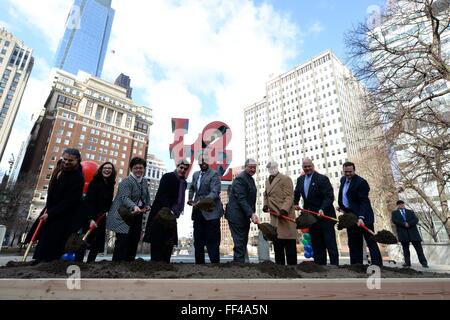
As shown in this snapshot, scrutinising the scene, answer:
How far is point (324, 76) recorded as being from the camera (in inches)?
3046

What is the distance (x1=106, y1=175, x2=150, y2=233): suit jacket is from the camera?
3730 millimetres

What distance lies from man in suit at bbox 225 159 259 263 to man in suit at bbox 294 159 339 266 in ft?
3.35

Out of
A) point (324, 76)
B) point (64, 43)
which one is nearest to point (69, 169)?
point (324, 76)

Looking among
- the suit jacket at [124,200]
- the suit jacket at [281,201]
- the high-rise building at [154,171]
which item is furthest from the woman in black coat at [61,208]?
the high-rise building at [154,171]

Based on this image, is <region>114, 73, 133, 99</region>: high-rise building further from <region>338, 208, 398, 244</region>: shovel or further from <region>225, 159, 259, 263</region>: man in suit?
<region>338, 208, 398, 244</region>: shovel

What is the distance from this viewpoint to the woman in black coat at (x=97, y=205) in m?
3.84

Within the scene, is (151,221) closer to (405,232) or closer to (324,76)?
(405,232)

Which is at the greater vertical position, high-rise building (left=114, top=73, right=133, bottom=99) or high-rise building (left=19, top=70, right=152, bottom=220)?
high-rise building (left=114, top=73, right=133, bottom=99)

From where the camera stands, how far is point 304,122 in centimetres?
7888

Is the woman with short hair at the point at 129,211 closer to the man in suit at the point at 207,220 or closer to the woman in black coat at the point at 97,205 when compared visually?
the woman in black coat at the point at 97,205

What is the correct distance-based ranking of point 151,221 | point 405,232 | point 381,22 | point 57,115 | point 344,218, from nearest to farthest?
point 151,221, point 344,218, point 405,232, point 381,22, point 57,115

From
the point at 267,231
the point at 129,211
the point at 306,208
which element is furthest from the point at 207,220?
the point at 306,208

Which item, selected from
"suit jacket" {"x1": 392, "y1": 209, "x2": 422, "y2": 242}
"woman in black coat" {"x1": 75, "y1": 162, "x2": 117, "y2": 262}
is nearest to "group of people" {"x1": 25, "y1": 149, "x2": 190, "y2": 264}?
"woman in black coat" {"x1": 75, "y1": 162, "x2": 117, "y2": 262}
